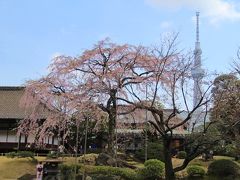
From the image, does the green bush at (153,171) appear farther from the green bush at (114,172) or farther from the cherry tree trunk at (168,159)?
the cherry tree trunk at (168,159)

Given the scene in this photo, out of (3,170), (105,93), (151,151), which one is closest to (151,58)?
(105,93)

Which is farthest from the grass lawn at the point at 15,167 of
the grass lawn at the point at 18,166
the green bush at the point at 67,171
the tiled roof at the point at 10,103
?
the tiled roof at the point at 10,103

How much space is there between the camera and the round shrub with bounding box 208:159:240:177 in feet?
97.6

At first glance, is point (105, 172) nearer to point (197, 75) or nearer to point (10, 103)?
point (197, 75)

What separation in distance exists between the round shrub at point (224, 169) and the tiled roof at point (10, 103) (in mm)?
23896

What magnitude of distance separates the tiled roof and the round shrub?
23896 mm

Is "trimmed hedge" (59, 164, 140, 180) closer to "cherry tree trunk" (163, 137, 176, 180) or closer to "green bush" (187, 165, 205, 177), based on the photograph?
"green bush" (187, 165, 205, 177)

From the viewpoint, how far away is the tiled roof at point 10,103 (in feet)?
155

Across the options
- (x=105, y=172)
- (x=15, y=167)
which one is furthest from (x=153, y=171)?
(x=15, y=167)

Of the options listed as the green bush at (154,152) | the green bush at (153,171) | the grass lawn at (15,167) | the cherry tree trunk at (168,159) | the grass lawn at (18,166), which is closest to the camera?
the cherry tree trunk at (168,159)

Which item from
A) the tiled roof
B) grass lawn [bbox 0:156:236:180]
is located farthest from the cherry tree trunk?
the tiled roof

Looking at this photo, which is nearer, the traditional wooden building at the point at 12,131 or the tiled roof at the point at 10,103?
the traditional wooden building at the point at 12,131

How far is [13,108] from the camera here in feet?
161

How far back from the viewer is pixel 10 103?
5003 cm
